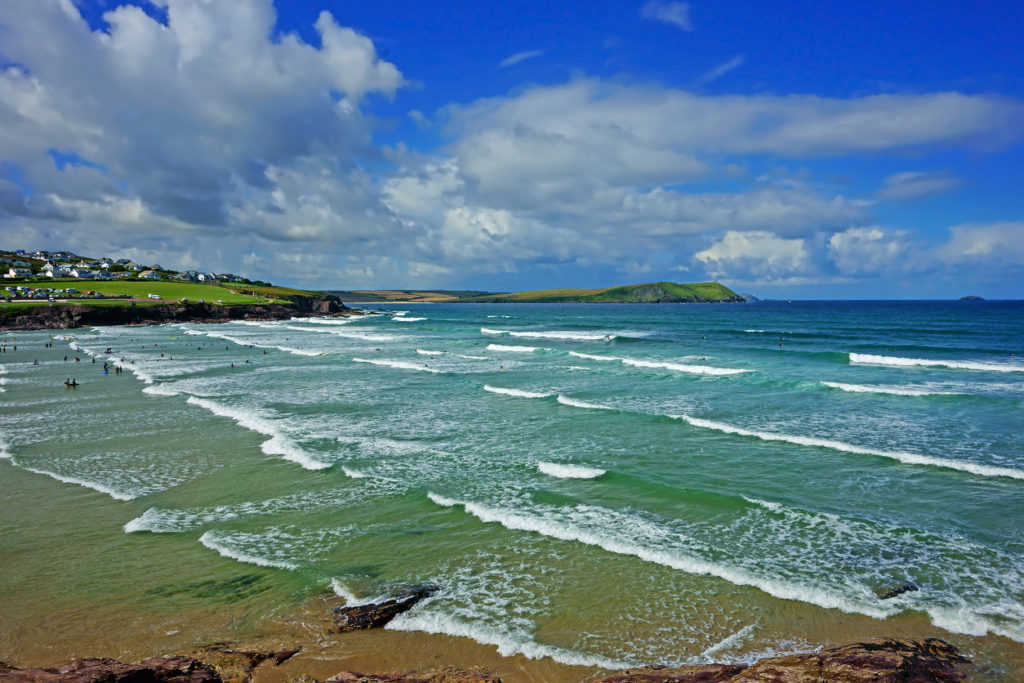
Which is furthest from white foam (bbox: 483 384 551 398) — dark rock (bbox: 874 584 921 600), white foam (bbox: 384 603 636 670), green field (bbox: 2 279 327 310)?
green field (bbox: 2 279 327 310)

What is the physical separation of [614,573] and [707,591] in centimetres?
198

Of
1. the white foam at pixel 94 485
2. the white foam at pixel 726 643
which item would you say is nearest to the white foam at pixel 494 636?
the white foam at pixel 726 643

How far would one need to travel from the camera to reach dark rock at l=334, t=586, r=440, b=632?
1023cm

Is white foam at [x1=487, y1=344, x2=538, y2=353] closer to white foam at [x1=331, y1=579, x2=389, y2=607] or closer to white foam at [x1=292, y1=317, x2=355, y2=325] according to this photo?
white foam at [x1=331, y1=579, x2=389, y2=607]

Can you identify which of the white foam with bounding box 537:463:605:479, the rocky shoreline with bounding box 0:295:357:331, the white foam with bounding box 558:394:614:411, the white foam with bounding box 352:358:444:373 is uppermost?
the rocky shoreline with bounding box 0:295:357:331

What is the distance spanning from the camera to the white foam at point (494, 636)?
9203 millimetres

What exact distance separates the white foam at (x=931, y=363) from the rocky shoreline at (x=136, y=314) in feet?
352

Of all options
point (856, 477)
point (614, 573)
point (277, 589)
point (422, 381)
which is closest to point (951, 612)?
point (614, 573)

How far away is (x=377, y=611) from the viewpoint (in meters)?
10.5

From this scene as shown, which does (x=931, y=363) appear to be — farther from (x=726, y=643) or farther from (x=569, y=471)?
(x=726, y=643)

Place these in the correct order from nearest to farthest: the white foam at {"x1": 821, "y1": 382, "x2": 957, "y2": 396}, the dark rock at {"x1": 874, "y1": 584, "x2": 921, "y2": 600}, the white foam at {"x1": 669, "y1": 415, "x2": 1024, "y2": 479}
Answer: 1. the dark rock at {"x1": 874, "y1": 584, "x2": 921, "y2": 600}
2. the white foam at {"x1": 669, "y1": 415, "x2": 1024, "y2": 479}
3. the white foam at {"x1": 821, "y1": 382, "x2": 957, "y2": 396}

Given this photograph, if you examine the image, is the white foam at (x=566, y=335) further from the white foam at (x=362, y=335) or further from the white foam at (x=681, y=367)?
the white foam at (x=681, y=367)

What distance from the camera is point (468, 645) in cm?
972

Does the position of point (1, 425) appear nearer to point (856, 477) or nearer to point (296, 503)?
point (296, 503)
